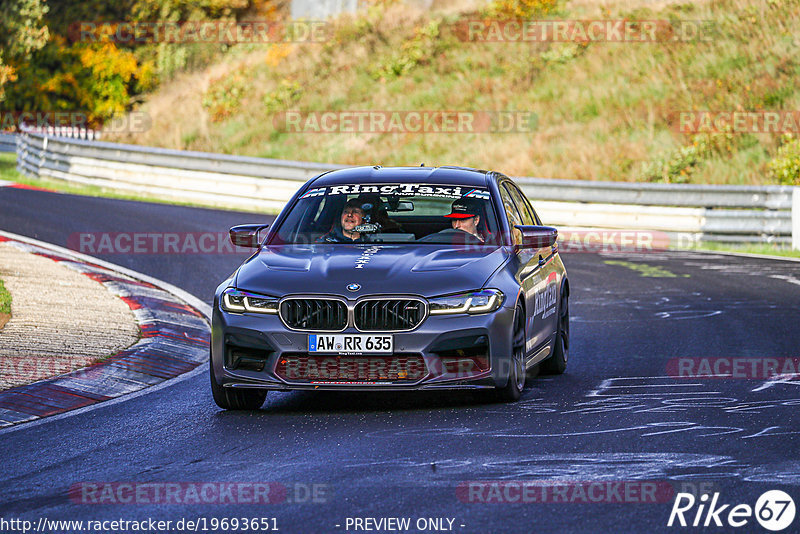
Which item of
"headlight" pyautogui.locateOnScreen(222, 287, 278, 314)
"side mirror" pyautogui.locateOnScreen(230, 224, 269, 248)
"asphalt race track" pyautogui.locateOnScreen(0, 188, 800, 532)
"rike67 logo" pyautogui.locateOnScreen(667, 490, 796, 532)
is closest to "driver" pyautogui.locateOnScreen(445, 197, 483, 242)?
"asphalt race track" pyautogui.locateOnScreen(0, 188, 800, 532)

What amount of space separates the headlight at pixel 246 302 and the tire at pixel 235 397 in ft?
1.42

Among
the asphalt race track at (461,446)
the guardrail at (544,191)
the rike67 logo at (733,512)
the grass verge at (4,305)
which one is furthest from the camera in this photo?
the guardrail at (544,191)

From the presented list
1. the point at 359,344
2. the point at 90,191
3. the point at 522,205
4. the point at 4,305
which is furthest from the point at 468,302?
the point at 90,191

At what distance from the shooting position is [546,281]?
9.92 meters

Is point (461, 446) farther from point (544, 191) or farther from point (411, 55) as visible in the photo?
point (411, 55)

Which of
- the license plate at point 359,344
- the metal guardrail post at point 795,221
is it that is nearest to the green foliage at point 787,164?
the metal guardrail post at point 795,221

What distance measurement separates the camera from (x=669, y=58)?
33.7 metres

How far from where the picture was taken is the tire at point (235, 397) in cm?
852

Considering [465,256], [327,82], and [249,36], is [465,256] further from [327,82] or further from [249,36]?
[249,36]

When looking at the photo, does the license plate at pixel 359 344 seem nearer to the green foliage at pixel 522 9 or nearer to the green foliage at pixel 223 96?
the green foliage at pixel 223 96

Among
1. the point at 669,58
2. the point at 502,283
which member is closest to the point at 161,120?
the point at 669,58

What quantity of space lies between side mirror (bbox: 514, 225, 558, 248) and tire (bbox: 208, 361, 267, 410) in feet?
7.20

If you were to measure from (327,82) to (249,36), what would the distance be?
27.4ft

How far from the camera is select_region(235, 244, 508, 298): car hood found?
8273 millimetres
